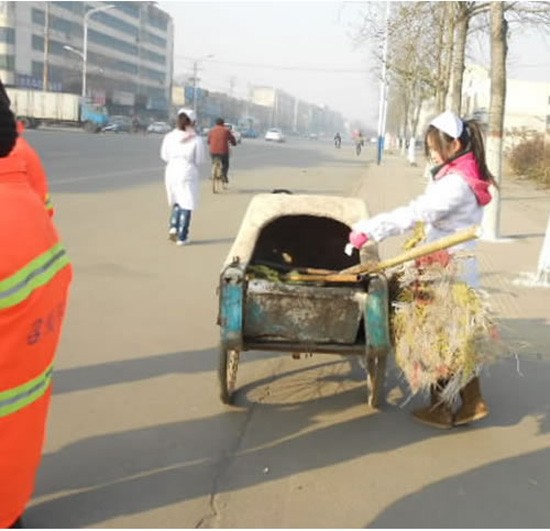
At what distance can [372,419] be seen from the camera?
414cm

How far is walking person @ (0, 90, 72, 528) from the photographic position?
1.85 meters

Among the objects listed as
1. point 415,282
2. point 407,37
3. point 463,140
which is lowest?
point 415,282

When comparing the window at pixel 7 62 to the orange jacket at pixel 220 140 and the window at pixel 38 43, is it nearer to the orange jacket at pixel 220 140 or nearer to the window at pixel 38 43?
the window at pixel 38 43

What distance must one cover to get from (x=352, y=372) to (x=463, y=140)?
1.83m

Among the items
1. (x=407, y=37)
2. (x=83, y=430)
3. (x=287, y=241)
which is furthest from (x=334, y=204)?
(x=407, y=37)

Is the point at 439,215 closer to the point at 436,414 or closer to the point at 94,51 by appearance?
the point at 436,414

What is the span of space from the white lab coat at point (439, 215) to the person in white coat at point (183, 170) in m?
5.74

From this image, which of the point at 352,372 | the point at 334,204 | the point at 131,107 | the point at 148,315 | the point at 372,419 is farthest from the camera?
the point at 131,107

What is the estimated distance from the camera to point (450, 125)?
12.7ft

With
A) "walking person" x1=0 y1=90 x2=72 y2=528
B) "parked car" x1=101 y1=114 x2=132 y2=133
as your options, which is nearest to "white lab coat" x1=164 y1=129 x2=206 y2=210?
"walking person" x1=0 y1=90 x2=72 y2=528

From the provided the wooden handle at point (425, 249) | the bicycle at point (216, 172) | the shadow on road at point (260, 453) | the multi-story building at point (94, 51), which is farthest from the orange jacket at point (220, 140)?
the multi-story building at point (94, 51)

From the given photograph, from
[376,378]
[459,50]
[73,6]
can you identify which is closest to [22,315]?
[376,378]

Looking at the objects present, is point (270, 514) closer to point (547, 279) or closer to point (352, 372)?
point (352, 372)

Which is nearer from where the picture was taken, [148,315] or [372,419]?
[372,419]
